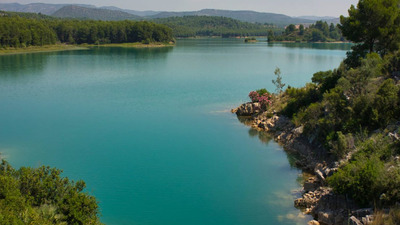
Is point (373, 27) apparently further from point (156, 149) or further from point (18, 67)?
point (18, 67)

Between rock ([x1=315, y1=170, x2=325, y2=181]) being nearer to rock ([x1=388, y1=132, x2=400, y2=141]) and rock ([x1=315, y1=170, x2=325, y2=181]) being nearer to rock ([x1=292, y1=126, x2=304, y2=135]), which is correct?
rock ([x1=388, y1=132, x2=400, y2=141])

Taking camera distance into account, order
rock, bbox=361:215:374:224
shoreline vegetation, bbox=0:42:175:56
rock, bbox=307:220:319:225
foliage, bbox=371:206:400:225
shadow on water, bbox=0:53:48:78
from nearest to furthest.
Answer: foliage, bbox=371:206:400:225 < rock, bbox=361:215:374:224 < rock, bbox=307:220:319:225 < shadow on water, bbox=0:53:48:78 < shoreline vegetation, bbox=0:42:175:56

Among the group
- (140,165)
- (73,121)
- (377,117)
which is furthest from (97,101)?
(377,117)

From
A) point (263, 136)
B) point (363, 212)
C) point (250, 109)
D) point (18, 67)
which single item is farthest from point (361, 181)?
point (18, 67)

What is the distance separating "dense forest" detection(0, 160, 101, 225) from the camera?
11.8 metres

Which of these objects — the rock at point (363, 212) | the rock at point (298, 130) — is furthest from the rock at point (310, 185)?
the rock at point (298, 130)

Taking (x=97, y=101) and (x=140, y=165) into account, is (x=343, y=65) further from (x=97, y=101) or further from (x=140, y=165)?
(x=97, y=101)

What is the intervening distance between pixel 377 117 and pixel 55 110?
28.0 metres

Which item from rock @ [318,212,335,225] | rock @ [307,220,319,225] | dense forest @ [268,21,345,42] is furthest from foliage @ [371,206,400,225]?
dense forest @ [268,21,345,42]

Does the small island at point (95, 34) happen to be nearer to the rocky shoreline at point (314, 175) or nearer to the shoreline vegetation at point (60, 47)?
the shoreline vegetation at point (60, 47)

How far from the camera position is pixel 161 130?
95.2ft

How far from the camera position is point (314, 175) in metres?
20.3

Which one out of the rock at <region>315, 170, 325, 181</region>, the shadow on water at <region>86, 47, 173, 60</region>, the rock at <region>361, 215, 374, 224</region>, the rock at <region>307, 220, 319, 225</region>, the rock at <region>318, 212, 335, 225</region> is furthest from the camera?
the shadow on water at <region>86, 47, 173, 60</region>

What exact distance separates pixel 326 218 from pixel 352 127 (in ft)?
24.3
